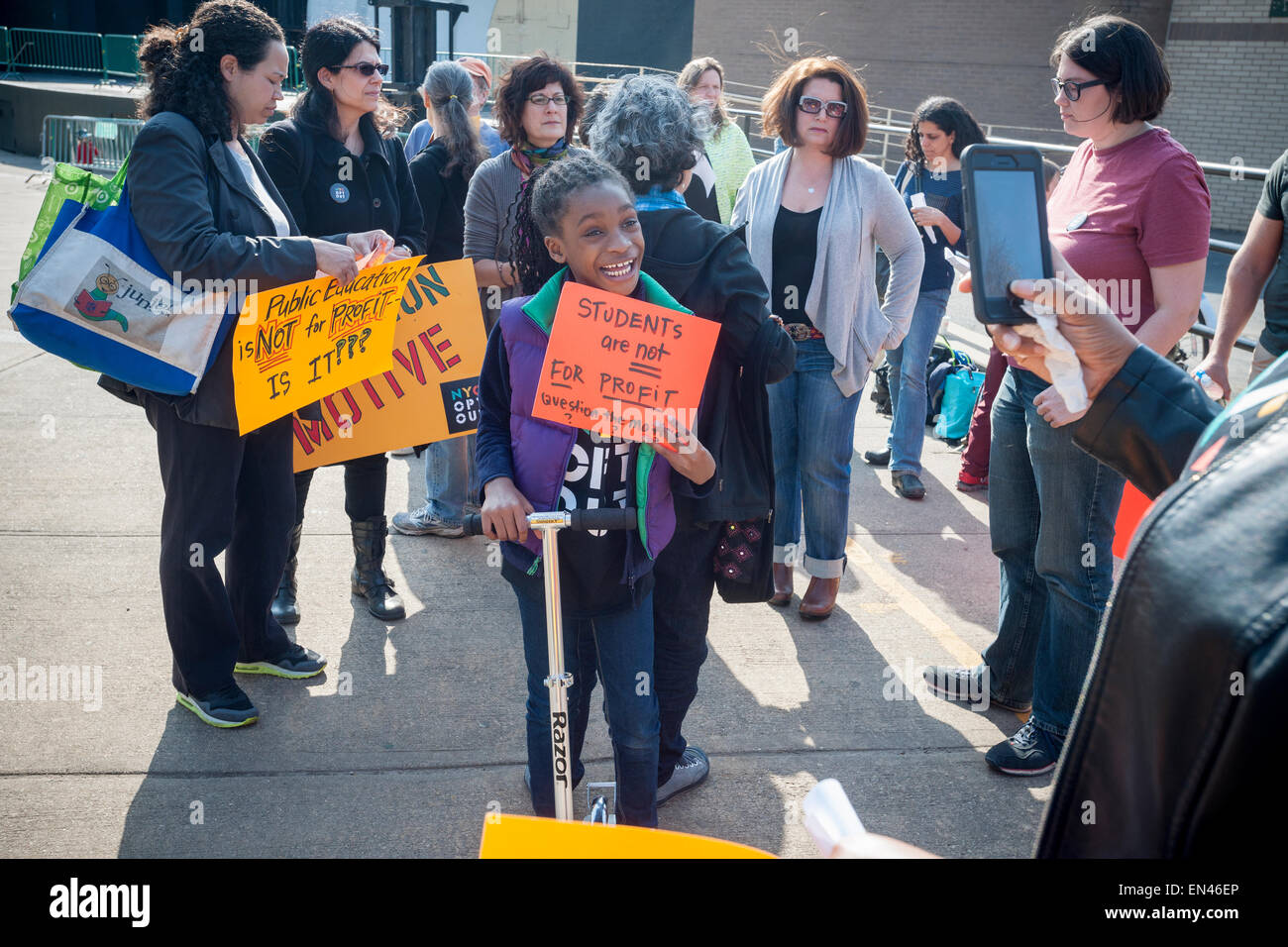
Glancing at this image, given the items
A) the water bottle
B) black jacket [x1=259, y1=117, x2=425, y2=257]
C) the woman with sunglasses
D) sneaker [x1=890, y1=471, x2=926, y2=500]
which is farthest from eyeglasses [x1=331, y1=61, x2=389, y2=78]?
sneaker [x1=890, y1=471, x2=926, y2=500]

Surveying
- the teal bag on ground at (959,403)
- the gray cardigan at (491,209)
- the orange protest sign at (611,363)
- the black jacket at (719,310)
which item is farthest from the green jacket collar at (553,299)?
the teal bag on ground at (959,403)

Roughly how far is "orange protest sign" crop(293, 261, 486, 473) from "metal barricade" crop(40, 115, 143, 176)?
1384 centimetres

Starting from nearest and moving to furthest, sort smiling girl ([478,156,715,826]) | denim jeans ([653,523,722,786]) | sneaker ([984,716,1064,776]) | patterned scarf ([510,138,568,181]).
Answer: smiling girl ([478,156,715,826]) → denim jeans ([653,523,722,786]) → sneaker ([984,716,1064,776]) → patterned scarf ([510,138,568,181])

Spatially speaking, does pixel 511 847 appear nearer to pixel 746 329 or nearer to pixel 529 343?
pixel 529 343

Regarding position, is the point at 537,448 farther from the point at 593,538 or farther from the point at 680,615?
the point at 680,615

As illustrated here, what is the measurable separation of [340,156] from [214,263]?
3.52 ft

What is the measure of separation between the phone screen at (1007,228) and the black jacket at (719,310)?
0.99m

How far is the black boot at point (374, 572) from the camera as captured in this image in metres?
4.54

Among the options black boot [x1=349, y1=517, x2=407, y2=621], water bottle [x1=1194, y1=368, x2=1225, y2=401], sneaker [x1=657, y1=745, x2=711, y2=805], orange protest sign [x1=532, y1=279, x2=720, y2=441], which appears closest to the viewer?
orange protest sign [x1=532, y1=279, x2=720, y2=441]

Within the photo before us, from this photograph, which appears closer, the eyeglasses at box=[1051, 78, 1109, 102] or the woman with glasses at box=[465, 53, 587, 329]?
the eyeglasses at box=[1051, 78, 1109, 102]

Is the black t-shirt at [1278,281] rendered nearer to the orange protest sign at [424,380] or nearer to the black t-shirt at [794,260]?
the black t-shirt at [794,260]

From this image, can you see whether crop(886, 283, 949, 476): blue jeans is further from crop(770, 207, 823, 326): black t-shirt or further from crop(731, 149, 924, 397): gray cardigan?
crop(770, 207, 823, 326): black t-shirt

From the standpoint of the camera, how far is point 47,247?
3197 mm

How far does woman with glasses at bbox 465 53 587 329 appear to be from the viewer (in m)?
4.64
